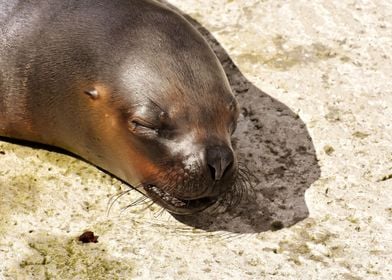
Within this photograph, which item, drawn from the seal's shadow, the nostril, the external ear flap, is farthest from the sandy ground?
the external ear flap

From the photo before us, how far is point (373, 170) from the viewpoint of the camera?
21.2 ft

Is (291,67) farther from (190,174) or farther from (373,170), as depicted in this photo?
(190,174)

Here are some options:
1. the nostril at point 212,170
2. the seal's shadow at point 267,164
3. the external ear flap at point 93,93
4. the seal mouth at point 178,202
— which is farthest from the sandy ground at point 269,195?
the external ear flap at point 93,93

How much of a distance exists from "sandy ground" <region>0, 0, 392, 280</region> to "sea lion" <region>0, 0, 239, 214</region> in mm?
217

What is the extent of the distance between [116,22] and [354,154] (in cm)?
193

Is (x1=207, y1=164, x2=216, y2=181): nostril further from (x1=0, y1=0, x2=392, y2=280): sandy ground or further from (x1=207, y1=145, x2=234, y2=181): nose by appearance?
(x1=0, y1=0, x2=392, y2=280): sandy ground

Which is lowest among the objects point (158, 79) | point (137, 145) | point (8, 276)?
point (8, 276)

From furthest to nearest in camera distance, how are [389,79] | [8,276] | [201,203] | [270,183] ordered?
[389,79] → [270,183] → [201,203] → [8,276]

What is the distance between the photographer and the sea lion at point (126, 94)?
18.7ft

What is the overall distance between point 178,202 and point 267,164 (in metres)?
0.94

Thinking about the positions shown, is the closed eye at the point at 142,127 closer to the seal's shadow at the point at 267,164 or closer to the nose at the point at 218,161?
the nose at the point at 218,161

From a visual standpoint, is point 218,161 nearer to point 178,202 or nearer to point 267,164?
point 178,202

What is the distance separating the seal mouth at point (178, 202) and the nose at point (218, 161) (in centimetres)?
32

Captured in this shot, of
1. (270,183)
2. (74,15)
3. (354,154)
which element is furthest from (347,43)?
(74,15)
